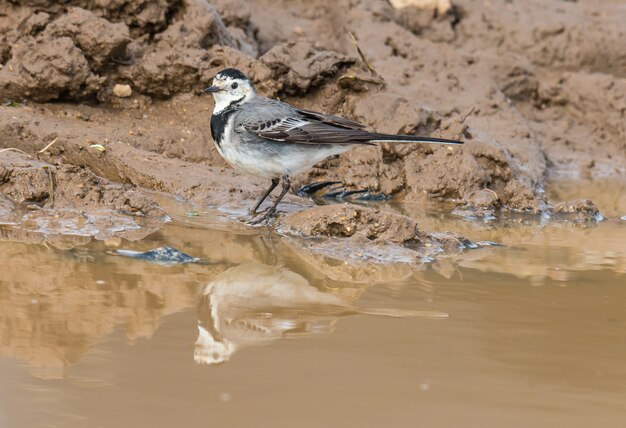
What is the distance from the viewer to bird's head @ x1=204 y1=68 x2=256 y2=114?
7.29 m

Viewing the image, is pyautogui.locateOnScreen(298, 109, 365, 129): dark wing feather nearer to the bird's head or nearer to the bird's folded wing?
the bird's folded wing

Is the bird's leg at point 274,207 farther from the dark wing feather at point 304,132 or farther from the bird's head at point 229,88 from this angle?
the bird's head at point 229,88

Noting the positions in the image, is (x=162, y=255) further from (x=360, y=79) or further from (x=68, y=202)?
(x=360, y=79)

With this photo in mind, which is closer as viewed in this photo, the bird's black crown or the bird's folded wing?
the bird's folded wing

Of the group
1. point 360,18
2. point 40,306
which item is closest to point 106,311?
point 40,306

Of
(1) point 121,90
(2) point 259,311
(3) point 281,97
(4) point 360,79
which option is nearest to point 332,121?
(4) point 360,79

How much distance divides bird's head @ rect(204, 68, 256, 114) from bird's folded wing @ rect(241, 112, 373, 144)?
16.8 inches

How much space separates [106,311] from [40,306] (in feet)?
1.02

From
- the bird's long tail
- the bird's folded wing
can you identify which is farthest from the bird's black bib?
the bird's long tail

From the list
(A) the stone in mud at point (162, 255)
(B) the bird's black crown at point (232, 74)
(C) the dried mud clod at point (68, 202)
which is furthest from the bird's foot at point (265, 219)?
(A) the stone in mud at point (162, 255)

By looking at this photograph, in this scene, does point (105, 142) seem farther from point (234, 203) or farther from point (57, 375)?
point (57, 375)

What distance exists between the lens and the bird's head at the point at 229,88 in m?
7.29

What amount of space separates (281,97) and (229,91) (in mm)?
1439

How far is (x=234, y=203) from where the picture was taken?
7.34m
